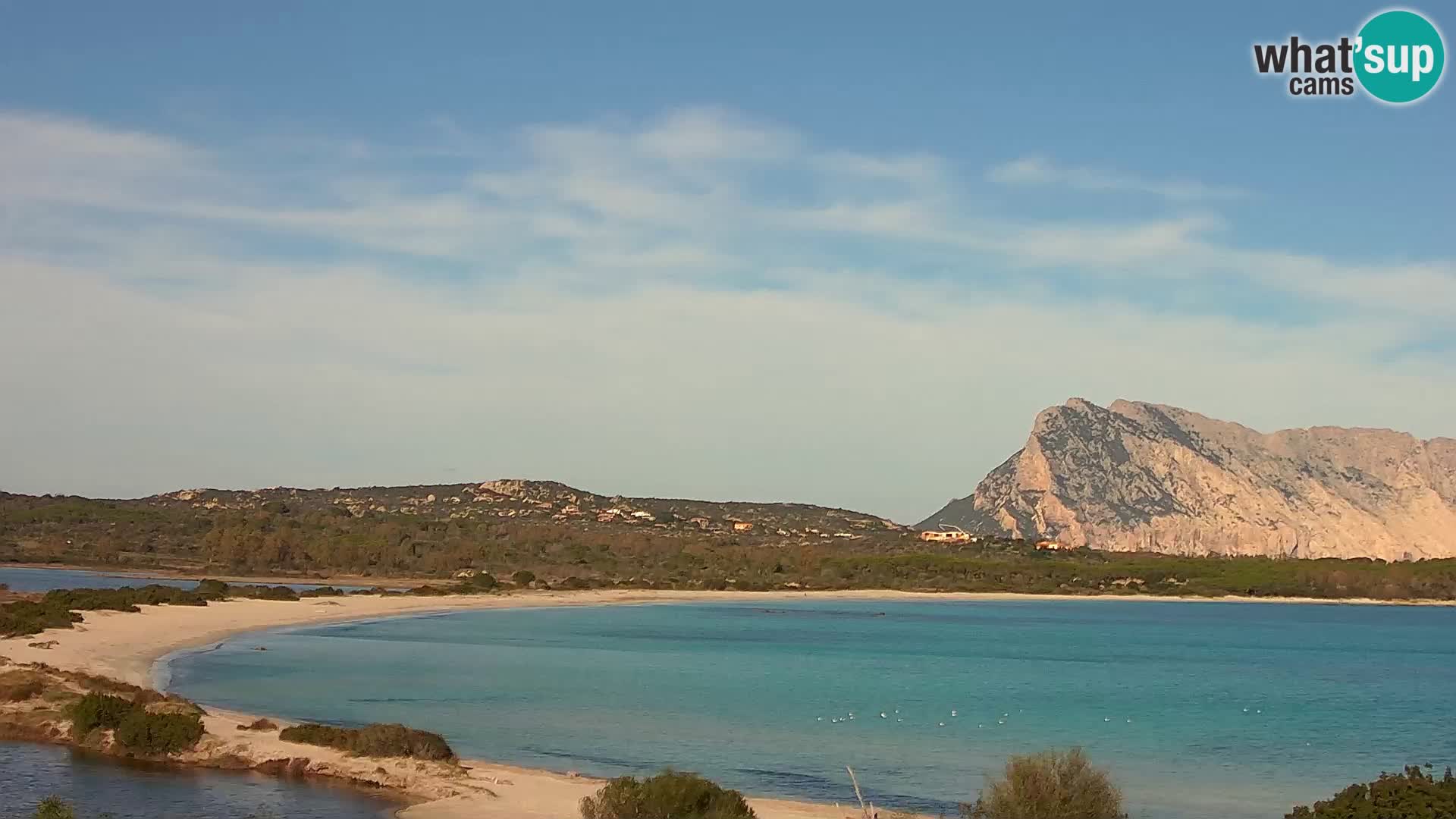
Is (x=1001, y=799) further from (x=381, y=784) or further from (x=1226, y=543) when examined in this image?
(x=1226, y=543)

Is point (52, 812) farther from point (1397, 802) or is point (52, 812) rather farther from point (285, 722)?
point (1397, 802)

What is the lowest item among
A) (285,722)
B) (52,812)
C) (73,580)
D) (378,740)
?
(285,722)

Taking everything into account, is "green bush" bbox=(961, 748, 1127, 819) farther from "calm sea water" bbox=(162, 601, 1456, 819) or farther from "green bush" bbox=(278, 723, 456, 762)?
"green bush" bbox=(278, 723, 456, 762)

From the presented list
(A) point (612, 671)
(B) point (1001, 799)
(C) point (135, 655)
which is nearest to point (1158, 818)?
(B) point (1001, 799)

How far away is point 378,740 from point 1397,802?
16297 mm

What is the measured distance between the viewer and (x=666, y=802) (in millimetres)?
18078

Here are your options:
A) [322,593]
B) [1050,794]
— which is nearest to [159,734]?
[1050,794]

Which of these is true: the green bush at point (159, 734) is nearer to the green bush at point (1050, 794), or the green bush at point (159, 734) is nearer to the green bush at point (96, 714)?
the green bush at point (96, 714)

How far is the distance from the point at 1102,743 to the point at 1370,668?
36733mm

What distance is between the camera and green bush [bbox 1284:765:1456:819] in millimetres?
14875

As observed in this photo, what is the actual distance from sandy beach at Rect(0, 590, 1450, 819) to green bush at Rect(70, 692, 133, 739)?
1.62 meters

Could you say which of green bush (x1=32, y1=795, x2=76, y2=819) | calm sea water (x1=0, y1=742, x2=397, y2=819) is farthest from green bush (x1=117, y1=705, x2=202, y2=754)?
green bush (x1=32, y1=795, x2=76, y2=819)

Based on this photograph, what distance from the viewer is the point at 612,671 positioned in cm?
4647

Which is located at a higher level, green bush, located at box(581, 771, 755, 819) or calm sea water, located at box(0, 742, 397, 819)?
green bush, located at box(581, 771, 755, 819)
